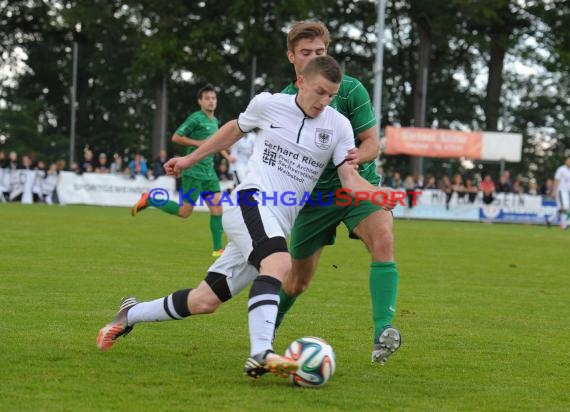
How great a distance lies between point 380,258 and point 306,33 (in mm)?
1534

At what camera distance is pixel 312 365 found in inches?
206

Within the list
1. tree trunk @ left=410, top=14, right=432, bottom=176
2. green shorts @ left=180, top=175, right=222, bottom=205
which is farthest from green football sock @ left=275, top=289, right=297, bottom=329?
tree trunk @ left=410, top=14, right=432, bottom=176

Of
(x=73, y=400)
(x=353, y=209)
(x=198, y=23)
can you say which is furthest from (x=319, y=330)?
(x=198, y=23)

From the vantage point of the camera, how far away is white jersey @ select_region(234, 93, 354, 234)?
563cm

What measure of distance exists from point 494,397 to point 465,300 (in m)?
4.49

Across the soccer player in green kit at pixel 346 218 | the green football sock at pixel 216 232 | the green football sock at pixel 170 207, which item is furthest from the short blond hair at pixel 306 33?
the green football sock at pixel 216 232

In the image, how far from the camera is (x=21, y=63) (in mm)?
52250

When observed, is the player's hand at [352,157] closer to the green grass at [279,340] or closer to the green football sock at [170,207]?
the green grass at [279,340]

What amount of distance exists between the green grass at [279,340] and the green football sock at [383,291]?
13.2 inches

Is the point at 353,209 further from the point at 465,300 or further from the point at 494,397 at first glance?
the point at 465,300

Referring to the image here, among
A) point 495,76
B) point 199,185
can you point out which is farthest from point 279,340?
point 495,76

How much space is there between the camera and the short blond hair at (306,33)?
627 centimetres

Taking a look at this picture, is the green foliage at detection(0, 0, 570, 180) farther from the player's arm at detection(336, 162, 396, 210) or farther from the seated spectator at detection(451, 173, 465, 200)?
the player's arm at detection(336, 162, 396, 210)

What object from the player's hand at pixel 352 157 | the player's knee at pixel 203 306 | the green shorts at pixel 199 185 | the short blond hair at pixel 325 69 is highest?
the short blond hair at pixel 325 69
